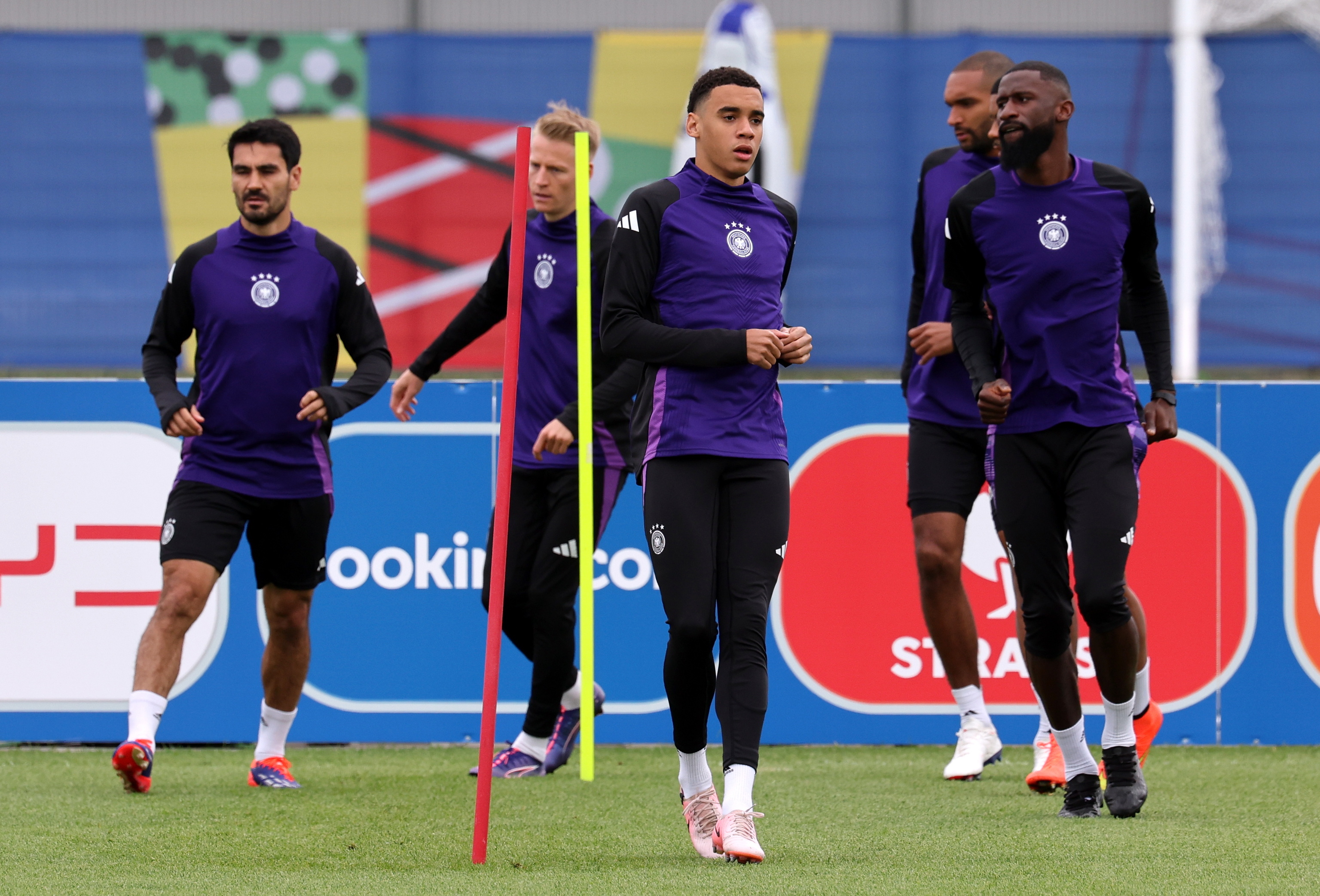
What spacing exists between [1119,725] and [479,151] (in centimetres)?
852

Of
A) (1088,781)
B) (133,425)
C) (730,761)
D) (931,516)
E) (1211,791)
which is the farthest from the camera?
(133,425)

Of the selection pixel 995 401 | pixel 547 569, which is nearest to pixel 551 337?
pixel 547 569

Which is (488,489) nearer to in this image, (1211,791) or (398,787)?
(398,787)

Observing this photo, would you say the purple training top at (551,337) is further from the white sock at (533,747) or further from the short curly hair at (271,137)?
the white sock at (533,747)

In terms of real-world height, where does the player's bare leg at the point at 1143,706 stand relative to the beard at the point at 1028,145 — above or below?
below

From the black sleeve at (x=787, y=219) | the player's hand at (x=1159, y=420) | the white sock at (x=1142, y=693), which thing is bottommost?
the white sock at (x=1142, y=693)

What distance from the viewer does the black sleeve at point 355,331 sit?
592 centimetres

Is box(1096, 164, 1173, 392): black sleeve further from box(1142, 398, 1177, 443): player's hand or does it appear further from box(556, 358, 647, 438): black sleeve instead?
box(556, 358, 647, 438): black sleeve

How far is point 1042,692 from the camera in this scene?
17.0 ft

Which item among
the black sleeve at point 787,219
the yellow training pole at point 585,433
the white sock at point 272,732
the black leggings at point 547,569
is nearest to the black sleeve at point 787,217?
the black sleeve at point 787,219

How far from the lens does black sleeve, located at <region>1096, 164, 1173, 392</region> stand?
508cm

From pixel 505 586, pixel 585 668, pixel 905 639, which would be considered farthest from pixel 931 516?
pixel 585 668

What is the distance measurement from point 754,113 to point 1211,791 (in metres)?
2.82

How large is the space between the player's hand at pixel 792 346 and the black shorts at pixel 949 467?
178cm
